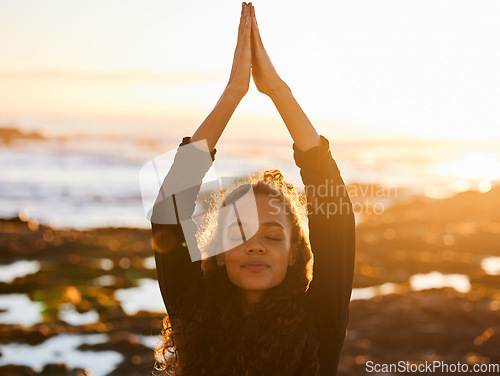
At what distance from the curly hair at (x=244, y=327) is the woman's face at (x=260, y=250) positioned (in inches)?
2.5

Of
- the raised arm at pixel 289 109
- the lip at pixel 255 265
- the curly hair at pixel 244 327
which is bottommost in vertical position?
the curly hair at pixel 244 327

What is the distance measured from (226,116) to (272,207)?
0.57 metres

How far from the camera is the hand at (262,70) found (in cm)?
337

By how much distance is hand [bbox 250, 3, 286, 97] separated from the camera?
3.37 meters

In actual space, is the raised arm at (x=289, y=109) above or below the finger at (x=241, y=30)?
below

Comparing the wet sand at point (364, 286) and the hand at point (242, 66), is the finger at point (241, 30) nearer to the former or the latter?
the hand at point (242, 66)

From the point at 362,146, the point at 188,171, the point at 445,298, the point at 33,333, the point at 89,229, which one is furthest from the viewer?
the point at 362,146

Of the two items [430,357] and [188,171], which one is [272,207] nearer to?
[188,171]

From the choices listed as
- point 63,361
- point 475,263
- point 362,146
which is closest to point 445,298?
point 475,263

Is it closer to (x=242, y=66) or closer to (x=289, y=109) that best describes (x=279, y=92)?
(x=289, y=109)

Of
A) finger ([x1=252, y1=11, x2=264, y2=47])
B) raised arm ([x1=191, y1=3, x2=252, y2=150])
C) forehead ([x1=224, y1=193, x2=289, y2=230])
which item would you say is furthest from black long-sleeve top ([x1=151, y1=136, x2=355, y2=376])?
finger ([x1=252, y1=11, x2=264, y2=47])

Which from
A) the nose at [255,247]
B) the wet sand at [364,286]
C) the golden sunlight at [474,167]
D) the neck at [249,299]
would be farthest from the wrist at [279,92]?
the golden sunlight at [474,167]

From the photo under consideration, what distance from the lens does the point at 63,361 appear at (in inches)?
345

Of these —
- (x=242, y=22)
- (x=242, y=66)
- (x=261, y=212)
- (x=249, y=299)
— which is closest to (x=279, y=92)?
(x=242, y=66)
